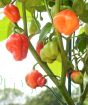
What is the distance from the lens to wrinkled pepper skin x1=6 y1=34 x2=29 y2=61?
1.91ft

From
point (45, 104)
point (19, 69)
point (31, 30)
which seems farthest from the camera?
point (19, 69)

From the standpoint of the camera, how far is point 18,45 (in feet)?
1.94

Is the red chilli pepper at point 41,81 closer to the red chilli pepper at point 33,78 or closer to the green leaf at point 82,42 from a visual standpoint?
the red chilli pepper at point 33,78

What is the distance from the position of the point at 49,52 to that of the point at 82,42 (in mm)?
158

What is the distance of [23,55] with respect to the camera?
590 mm

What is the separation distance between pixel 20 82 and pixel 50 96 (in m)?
0.16

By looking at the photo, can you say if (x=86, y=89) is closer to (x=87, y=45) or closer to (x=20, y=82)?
(x=87, y=45)

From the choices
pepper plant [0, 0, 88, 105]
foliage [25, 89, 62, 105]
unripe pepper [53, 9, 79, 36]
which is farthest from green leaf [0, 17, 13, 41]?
foliage [25, 89, 62, 105]

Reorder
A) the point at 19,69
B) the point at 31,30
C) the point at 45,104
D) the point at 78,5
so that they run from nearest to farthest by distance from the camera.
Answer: the point at 78,5
the point at 31,30
the point at 45,104
the point at 19,69

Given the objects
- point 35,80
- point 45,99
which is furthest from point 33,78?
point 45,99

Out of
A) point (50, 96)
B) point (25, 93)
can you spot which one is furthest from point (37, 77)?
point (25, 93)

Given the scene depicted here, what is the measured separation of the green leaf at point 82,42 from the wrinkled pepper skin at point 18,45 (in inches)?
6.9

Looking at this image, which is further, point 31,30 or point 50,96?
point 50,96

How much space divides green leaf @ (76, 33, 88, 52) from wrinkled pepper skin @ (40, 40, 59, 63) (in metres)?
0.14
